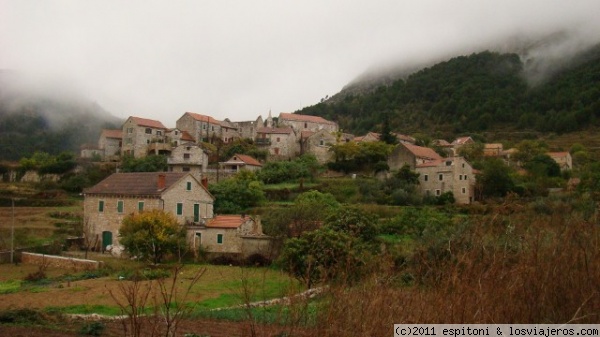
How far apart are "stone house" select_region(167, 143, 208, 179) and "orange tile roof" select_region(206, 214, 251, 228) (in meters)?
20.6

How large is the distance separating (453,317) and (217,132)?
199ft

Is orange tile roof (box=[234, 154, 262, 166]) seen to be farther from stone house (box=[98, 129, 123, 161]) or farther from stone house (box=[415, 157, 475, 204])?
stone house (box=[98, 129, 123, 161])

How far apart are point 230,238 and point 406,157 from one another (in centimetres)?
2317

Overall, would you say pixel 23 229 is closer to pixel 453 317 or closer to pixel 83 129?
pixel 453 317

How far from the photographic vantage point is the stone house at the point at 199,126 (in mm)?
61719

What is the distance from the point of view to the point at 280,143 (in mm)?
59781

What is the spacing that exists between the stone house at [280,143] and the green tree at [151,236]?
32035 mm

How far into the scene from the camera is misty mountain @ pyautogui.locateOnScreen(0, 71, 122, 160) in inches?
3209

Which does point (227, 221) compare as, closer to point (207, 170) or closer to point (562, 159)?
point (207, 170)

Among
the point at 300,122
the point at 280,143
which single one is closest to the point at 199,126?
the point at 280,143

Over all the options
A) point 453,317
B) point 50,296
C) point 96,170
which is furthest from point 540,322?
point 96,170

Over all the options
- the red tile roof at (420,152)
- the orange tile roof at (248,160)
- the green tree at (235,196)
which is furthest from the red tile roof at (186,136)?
the red tile roof at (420,152)

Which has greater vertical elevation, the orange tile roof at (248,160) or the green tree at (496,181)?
the orange tile roof at (248,160)

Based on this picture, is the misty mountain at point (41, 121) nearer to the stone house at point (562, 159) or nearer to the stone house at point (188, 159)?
the stone house at point (188, 159)
